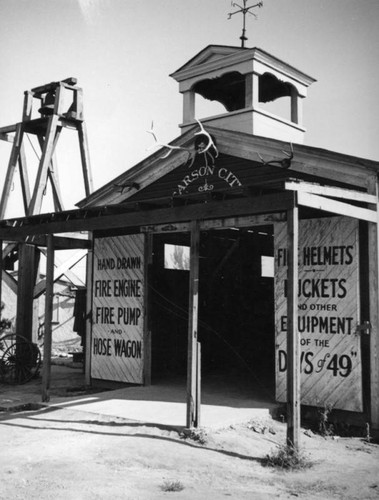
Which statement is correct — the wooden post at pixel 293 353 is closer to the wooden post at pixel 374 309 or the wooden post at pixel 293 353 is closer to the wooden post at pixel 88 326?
the wooden post at pixel 374 309

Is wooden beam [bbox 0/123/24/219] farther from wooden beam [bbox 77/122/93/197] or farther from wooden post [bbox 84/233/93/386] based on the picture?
wooden post [bbox 84/233/93/386]

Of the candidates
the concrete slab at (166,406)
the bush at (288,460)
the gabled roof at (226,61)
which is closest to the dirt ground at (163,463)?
the bush at (288,460)

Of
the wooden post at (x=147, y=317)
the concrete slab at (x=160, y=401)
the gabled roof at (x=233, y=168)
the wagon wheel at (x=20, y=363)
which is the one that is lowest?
the concrete slab at (x=160, y=401)

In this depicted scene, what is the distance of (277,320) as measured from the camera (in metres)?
10.4

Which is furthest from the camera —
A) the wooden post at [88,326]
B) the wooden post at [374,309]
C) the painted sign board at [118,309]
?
the wooden post at [88,326]

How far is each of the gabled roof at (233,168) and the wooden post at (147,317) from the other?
1065 mm

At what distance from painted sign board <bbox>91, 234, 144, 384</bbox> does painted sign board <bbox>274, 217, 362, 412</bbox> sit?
126 inches

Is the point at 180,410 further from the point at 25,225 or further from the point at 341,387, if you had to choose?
the point at 25,225

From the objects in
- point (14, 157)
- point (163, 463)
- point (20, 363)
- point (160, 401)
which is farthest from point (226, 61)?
point (163, 463)

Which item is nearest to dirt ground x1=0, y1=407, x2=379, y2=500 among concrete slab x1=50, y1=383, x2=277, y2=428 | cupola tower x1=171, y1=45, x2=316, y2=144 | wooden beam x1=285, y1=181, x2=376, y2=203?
concrete slab x1=50, y1=383, x2=277, y2=428

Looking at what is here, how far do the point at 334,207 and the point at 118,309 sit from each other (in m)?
5.82

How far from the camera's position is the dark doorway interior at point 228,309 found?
46.0 ft

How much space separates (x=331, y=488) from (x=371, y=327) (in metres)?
3.50

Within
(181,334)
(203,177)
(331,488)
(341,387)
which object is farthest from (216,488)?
(181,334)
